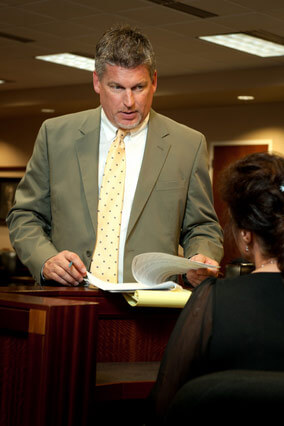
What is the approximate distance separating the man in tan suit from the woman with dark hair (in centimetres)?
80

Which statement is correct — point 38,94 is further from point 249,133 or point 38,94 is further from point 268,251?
point 268,251

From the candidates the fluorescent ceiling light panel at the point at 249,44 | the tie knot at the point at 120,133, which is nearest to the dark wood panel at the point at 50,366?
the tie knot at the point at 120,133

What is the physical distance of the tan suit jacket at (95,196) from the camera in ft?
8.63

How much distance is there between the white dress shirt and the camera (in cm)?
268

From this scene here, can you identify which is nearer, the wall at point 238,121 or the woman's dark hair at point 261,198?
the woman's dark hair at point 261,198

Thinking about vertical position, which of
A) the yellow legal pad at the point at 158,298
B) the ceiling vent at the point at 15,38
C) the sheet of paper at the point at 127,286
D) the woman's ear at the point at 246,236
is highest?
the ceiling vent at the point at 15,38

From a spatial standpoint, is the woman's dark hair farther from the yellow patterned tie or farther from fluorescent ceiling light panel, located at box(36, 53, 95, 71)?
fluorescent ceiling light panel, located at box(36, 53, 95, 71)

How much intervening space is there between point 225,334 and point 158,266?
0.50 m

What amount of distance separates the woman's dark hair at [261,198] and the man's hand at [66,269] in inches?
23.7

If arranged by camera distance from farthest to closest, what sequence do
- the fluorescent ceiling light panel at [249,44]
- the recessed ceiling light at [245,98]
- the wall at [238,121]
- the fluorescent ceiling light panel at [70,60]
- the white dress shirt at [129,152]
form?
the wall at [238,121]
the recessed ceiling light at [245,98]
the fluorescent ceiling light panel at [70,60]
the fluorescent ceiling light panel at [249,44]
the white dress shirt at [129,152]

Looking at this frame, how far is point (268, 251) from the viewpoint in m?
1.72

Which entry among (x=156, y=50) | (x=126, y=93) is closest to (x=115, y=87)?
(x=126, y=93)

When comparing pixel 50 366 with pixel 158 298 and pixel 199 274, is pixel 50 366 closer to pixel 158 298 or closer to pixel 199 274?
pixel 158 298

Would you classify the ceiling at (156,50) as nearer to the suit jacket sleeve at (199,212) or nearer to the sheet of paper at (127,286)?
the suit jacket sleeve at (199,212)
